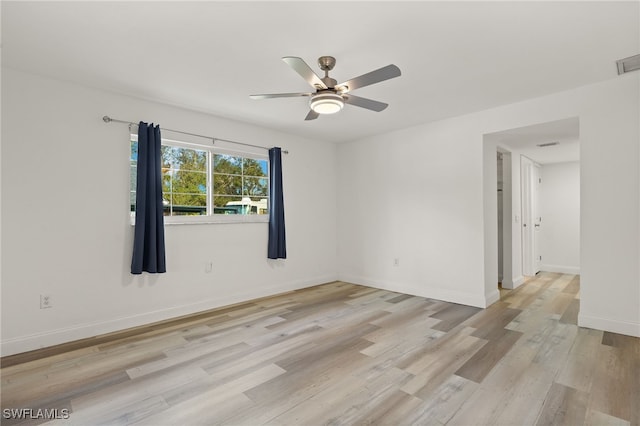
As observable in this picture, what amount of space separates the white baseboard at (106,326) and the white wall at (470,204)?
6.87 feet

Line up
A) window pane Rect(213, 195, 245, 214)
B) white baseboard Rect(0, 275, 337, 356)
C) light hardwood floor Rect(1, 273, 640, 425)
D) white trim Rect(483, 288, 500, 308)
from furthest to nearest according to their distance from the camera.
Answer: window pane Rect(213, 195, 245, 214) < white trim Rect(483, 288, 500, 308) < white baseboard Rect(0, 275, 337, 356) < light hardwood floor Rect(1, 273, 640, 425)

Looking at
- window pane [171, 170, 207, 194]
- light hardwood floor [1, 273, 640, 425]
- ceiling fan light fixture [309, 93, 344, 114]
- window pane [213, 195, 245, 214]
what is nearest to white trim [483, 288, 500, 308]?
light hardwood floor [1, 273, 640, 425]

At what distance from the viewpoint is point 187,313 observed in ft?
12.5

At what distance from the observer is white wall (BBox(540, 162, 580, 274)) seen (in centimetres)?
608

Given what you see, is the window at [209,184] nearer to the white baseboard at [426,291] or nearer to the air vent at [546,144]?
the white baseboard at [426,291]

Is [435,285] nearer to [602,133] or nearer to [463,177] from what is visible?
[463,177]

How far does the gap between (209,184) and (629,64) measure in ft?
14.7

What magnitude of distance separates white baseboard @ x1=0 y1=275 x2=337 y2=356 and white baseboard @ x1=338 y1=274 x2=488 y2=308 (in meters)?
1.68

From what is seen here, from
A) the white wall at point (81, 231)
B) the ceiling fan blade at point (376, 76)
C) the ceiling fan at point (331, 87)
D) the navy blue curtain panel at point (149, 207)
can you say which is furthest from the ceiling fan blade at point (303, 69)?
the white wall at point (81, 231)

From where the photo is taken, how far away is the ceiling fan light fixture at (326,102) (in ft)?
8.20

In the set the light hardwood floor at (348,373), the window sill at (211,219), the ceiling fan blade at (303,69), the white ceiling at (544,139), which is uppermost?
the white ceiling at (544,139)

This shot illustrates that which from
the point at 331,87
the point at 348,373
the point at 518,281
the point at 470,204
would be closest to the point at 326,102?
the point at 331,87

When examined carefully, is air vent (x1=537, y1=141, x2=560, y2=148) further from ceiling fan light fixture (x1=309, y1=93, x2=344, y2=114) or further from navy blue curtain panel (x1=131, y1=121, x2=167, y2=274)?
navy blue curtain panel (x1=131, y1=121, x2=167, y2=274)

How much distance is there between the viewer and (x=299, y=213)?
515 cm
